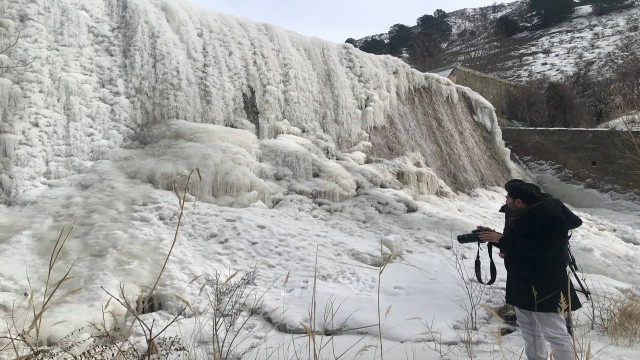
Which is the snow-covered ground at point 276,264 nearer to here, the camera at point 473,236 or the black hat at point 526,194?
the camera at point 473,236

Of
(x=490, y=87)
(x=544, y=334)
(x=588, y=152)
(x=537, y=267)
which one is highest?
(x=490, y=87)

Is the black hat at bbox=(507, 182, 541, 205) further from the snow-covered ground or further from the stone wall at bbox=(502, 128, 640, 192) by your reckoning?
the stone wall at bbox=(502, 128, 640, 192)

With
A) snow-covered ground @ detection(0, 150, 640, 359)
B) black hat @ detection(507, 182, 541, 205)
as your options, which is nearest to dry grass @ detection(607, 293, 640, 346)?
snow-covered ground @ detection(0, 150, 640, 359)

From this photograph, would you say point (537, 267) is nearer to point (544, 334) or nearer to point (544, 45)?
point (544, 334)

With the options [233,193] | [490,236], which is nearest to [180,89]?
[233,193]

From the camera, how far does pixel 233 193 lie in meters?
6.67

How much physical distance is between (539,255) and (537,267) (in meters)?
0.10

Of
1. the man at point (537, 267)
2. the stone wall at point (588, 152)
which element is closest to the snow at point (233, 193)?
the man at point (537, 267)

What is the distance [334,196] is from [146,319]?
14.0 ft

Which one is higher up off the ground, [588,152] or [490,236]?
[490,236]

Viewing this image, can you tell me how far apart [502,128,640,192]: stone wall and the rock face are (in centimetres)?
462

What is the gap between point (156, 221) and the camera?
553cm

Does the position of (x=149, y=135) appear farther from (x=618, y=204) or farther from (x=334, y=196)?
(x=618, y=204)

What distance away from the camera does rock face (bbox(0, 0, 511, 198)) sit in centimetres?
627
